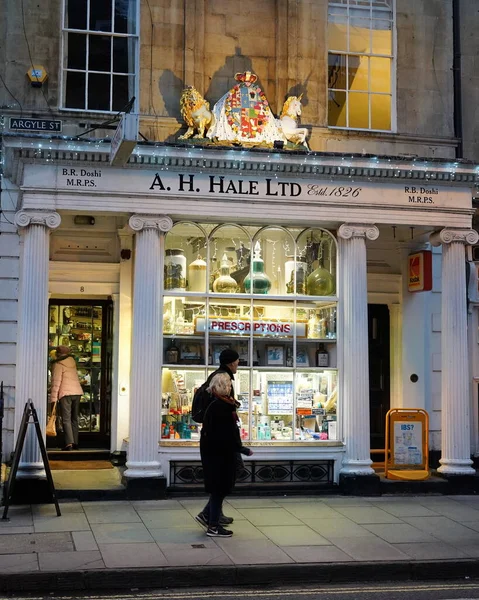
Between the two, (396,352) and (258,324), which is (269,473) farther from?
(396,352)

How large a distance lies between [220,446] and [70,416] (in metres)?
5.28

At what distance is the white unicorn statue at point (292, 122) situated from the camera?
497 inches

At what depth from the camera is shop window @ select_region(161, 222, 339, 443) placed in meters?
12.2

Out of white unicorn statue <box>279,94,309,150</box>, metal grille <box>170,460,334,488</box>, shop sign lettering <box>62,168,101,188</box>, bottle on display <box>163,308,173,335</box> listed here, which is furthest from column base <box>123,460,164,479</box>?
white unicorn statue <box>279,94,309,150</box>

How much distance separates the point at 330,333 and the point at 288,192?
7.19 feet

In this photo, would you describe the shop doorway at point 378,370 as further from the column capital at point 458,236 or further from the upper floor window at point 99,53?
the upper floor window at point 99,53

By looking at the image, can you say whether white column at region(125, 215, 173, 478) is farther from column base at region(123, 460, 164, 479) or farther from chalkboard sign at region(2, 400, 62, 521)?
chalkboard sign at region(2, 400, 62, 521)

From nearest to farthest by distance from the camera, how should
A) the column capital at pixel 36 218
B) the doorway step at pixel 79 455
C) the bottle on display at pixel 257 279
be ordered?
the column capital at pixel 36 218
the bottle on display at pixel 257 279
the doorway step at pixel 79 455

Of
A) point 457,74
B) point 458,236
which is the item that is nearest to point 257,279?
point 458,236

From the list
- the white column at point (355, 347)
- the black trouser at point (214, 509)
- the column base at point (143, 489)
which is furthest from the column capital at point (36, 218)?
the black trouser at point (214, 509)

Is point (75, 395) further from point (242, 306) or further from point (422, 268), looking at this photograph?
point (422, 268)

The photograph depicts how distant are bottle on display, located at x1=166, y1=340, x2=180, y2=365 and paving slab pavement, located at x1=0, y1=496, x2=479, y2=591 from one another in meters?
1.96

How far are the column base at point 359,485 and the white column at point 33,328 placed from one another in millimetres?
4177

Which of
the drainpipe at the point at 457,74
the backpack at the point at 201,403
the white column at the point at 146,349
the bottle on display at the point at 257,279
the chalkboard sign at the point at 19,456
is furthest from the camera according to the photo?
the drainpipe at the point at 457,74
